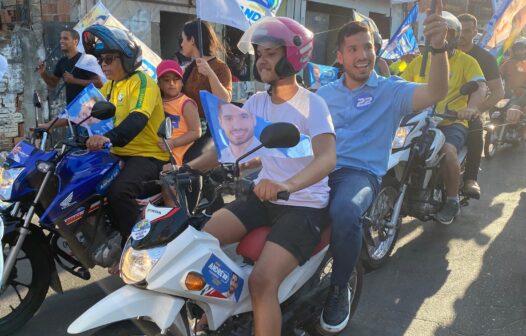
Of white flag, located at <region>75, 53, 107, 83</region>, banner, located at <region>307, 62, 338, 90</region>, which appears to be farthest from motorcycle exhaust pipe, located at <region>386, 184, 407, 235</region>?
white flag, located at <region>75, 53, 107, 83</region>

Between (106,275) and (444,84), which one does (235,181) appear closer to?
(444,84)

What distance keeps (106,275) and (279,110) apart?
2.32 m

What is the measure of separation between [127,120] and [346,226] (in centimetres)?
162

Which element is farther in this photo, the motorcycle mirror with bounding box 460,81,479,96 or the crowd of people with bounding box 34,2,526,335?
the motorcycle mirror with bounding box 460,81,479,96

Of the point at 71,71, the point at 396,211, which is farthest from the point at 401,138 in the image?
the point at 71,71

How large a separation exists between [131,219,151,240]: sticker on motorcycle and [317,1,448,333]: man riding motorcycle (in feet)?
3.37

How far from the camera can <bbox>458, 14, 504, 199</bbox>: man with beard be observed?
5.23 m

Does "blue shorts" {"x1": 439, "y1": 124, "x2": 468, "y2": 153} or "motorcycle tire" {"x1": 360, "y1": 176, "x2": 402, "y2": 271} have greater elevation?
"blue shorts" {"x1": 439, "y1": 124, "x2": 468, "y2": 153}

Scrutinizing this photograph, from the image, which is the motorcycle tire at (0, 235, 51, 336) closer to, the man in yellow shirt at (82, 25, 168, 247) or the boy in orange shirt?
the man in yellow shirt at (82, 25, 168, 247)

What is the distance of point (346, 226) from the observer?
2.69 m

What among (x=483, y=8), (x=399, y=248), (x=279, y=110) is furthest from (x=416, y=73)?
Answer: (x=483, y=8)

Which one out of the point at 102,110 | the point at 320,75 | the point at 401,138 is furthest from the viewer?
the point at 320,75

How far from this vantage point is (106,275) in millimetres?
4129

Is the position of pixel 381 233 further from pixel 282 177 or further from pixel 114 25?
pixel 114 25
